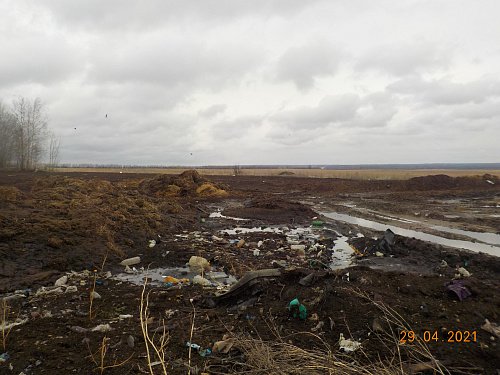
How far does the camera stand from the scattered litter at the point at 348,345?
3.00 m

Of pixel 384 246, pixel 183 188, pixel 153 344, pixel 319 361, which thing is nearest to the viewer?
pixel 153 344

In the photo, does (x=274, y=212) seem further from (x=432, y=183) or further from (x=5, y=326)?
(x=432, y=183)

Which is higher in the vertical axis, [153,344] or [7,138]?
[7,138]

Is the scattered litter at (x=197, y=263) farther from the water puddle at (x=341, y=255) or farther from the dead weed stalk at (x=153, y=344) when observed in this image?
the dead weed stalk at (x=153, y=344)

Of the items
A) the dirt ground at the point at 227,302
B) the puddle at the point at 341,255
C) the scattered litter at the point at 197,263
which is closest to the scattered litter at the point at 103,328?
the dirt ground at the point at 227,302

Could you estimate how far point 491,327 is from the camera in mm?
3283

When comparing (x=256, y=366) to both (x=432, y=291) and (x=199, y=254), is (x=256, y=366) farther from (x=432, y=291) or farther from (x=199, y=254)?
(x=199, y=254)

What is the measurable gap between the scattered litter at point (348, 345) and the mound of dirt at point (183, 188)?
18.1m

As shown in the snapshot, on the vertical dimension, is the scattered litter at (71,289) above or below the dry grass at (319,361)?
below

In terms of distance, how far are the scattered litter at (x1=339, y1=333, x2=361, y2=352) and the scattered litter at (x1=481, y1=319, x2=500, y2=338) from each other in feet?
4.81

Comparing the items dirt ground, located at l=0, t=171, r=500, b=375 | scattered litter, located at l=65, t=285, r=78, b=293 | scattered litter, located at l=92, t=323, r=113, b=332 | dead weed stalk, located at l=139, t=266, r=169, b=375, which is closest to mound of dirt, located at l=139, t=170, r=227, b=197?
dirt ground, located at l=0, t=171, r=500, b=375
